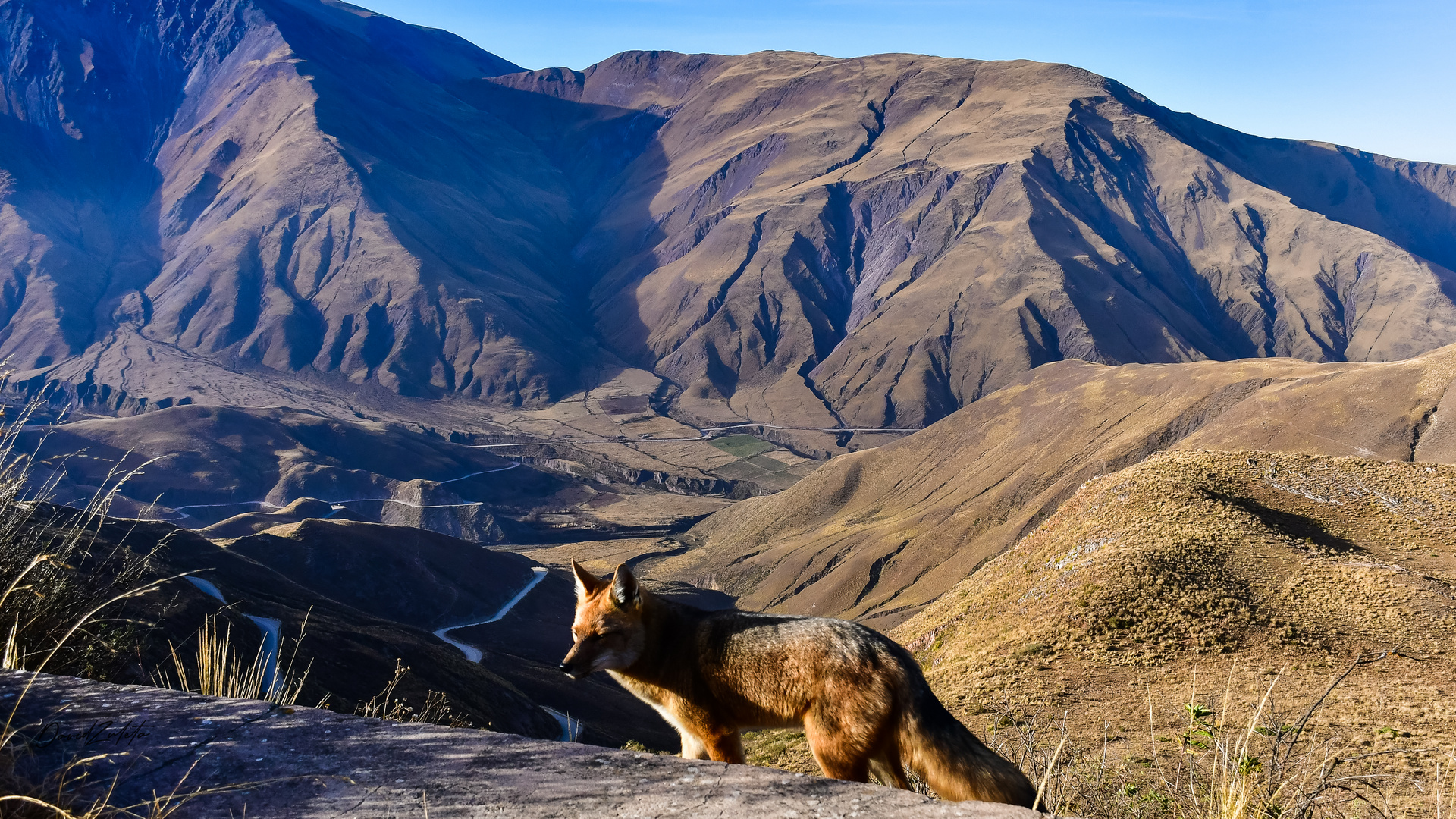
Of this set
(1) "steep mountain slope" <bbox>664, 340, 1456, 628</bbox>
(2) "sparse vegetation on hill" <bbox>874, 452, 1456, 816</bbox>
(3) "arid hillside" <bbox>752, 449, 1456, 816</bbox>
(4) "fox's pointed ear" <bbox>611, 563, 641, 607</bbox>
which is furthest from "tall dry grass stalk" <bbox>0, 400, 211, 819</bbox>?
(1) "steep mountain slope" <bbox>664, 340, 1456, 628</bbox>

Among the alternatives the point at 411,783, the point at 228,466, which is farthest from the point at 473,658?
the point at 228,466

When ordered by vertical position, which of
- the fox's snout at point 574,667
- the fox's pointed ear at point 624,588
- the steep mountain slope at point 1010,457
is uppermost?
the fox's pointed ear at point 624,588

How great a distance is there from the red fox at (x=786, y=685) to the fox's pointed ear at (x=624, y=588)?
0.01 m

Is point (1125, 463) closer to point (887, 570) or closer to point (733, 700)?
point (887, 570)

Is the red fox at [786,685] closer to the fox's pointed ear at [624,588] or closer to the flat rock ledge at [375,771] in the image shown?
the fox's pointed ear at [624,588]

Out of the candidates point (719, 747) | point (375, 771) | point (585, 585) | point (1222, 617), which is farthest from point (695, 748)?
point (1222, 617)

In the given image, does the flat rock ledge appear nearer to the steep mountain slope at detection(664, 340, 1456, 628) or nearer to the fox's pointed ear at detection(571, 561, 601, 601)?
the fox's pointed ear at detection(571, 561, 601, 601)

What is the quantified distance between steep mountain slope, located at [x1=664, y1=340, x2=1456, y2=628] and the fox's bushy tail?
47529 mm

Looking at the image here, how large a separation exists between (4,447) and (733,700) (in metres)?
5.71

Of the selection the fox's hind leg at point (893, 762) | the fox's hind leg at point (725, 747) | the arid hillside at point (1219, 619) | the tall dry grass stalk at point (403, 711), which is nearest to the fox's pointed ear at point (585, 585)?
the tall dry grass stalk at point (403, 711)

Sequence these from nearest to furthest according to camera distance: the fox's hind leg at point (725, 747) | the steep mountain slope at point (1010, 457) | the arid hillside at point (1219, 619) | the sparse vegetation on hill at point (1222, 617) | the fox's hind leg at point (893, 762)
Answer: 1. the fox's hind leg at point (893, 762)
2. the fox's hind leg at point (725, 747)
3. the sparse vegetation on hill at point (1222, 617)
4. the arid hillside at point (1219, 619)
5. the steep mountain slope at point (1010, 457)

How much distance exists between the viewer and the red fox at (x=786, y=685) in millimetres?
5125

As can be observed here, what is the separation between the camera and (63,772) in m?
3.69

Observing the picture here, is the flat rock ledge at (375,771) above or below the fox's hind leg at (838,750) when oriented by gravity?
above
